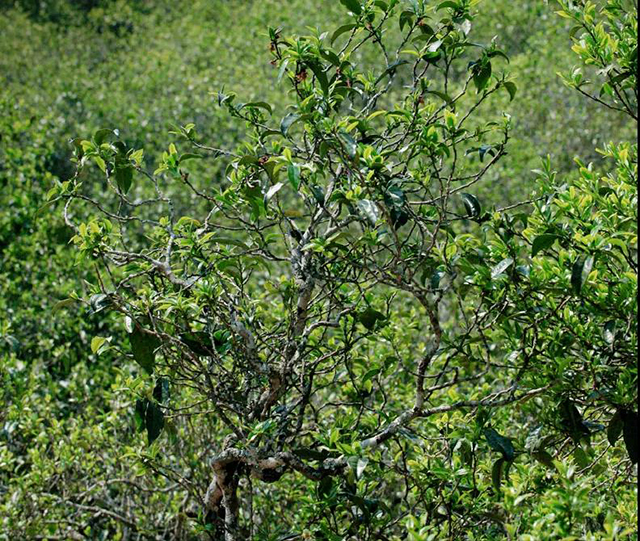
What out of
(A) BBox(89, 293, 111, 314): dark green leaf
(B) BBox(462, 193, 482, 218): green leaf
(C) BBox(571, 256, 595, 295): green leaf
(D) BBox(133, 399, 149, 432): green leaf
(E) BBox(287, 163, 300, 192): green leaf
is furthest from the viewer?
(D) BBox(133, 399, 149, 432): green leaf

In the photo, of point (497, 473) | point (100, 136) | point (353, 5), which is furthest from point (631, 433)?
point (100, 136)

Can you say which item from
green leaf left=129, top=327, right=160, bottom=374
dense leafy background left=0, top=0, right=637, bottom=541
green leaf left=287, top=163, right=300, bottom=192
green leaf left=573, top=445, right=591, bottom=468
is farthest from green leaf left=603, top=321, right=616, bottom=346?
green leaf left=129, top=327, right=160, bottom=374

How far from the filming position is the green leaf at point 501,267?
85.4 inches

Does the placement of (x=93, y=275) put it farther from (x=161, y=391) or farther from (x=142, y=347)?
(x=142, y=347)

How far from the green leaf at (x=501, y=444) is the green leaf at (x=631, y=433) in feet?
0.94

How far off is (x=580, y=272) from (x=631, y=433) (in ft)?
1.53

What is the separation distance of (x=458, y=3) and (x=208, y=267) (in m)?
1.06

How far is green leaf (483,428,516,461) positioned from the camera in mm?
2230

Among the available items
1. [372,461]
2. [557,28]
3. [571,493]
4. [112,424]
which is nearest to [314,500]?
[372,461]

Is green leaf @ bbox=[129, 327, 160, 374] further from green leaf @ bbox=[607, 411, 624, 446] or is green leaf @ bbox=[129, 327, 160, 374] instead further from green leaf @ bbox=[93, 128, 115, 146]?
green leaf @ bbox=[607, 411, 624, 446]

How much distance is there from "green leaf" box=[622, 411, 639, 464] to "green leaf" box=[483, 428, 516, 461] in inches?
11.3

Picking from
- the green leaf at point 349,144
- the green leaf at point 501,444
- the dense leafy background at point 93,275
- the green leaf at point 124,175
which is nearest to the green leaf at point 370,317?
the dense leafy background at point 93,275

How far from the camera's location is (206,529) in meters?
2.78

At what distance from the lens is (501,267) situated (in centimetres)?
217
